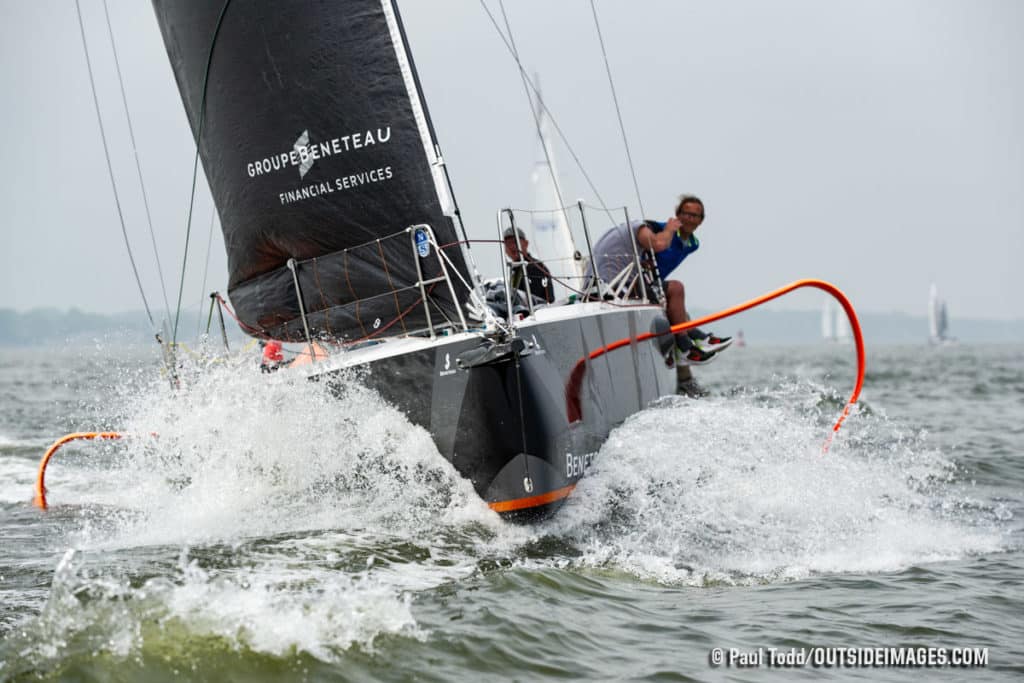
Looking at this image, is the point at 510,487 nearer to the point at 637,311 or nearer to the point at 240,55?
the point at 637,311

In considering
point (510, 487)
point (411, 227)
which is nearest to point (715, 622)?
point (510, 487)

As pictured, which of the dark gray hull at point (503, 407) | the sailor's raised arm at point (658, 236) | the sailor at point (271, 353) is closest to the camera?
the dark gray hull at point (503, 407)

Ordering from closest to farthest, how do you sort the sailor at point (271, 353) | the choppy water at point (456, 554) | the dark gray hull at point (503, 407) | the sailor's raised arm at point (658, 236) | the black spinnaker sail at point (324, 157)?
the choppy water at point (456, 554) → the dark gray hull at point (503, 407) → the black spinnaker sail at point (324, 157) → the sailor at point (271, 353) → the sailor's raised arm at point (658, 236)

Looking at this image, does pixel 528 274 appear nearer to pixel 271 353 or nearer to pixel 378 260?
pixel 378 260

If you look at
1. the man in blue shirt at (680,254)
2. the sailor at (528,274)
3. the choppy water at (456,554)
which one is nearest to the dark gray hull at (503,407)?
the choppy water at (456,554)

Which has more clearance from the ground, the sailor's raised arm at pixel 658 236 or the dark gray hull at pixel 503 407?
the sailor's raised arm at pixel 658 236

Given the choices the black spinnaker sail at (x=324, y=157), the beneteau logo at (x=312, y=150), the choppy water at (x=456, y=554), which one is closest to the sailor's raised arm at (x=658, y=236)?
the choppy water at (x=456, y=554)

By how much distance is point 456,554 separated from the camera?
509cm

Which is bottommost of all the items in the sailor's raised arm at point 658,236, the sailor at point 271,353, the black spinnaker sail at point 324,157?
the sailor at point 271,353

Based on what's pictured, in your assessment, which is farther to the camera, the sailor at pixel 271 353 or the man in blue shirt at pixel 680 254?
the man in blue shirt at pixel 680 254

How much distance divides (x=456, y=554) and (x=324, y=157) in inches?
112

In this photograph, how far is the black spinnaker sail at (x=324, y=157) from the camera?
652 centimetres

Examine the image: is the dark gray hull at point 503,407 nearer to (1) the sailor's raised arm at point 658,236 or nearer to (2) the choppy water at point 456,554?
(2) the choppy water at point 456,554

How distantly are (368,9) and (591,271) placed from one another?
2.25m
